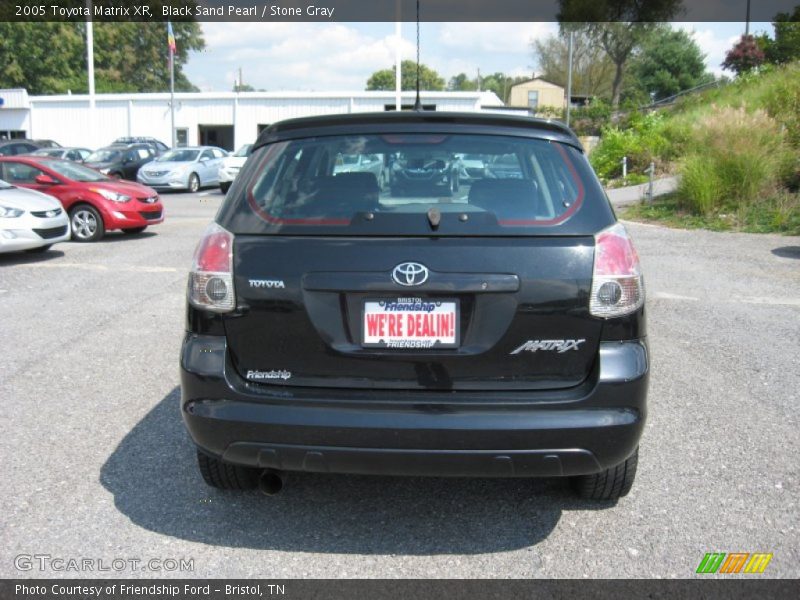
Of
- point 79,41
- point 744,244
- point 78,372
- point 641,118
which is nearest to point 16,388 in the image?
point 78,372

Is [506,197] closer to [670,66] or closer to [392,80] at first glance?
[670,66]

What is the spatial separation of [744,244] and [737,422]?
879 cm

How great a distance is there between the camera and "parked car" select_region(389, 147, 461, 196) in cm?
332

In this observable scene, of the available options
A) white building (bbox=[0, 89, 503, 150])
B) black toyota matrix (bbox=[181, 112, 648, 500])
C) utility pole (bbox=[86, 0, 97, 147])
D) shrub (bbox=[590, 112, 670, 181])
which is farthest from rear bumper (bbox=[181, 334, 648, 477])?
white building (bbox=[0, 89, 503, 150])

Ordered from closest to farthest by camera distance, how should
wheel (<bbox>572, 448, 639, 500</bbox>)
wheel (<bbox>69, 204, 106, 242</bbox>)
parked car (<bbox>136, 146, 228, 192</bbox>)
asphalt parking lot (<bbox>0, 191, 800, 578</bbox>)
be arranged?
asphalt parking lot (<bbox>0, 191, 800, 578</bbox>) → wheel (<bbox>572, 448, 639, 500</bbox>) → wheel (<bbox>69, 204, 106, 242</bbox>) → parked car (<bbox>136, 146, 228, 192</bbox>)

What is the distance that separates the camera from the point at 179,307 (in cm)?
791

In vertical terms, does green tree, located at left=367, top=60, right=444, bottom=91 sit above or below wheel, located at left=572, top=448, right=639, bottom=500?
above

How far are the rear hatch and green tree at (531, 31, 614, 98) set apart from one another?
65928mm

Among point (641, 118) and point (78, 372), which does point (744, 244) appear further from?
point (641, 118)

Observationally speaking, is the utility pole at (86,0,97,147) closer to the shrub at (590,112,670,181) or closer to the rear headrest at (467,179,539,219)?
the shrub at (590,112,670,181)

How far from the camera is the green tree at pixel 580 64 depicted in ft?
217

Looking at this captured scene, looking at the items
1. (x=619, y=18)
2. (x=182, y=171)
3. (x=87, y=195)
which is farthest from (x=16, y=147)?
(x=619, y=18)

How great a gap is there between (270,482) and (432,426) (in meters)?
0.98

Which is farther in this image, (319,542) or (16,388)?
(16,388)
